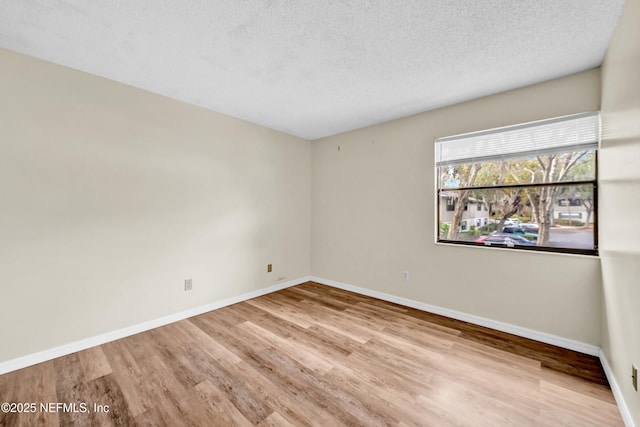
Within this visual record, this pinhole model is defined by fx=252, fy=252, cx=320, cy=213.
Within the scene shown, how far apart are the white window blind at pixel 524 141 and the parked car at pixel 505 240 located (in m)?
0.83

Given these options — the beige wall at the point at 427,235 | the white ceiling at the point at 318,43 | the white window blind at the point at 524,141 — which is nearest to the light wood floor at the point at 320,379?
the beige wall at the point at 427,235

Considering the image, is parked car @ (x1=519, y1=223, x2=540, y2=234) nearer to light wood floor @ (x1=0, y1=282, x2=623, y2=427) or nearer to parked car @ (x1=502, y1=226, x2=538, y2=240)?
parked car @ (x1=502, y1=226, x2=538, y2=240)

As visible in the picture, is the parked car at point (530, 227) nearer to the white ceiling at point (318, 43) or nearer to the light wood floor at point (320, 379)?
the light wood floor at point (320, 379)

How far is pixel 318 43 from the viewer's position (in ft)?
6.18

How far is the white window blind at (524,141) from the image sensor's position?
2.27 meters

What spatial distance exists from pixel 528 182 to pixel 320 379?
2.69 m

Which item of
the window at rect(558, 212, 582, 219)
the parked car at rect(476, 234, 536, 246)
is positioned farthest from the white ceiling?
the parked car at rect(476, 234, 536, 246)

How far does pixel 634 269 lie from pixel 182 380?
2.95 m

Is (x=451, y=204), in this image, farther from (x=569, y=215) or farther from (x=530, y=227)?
(x=569, y=215)

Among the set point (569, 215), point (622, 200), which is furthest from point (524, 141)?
point (622, 200)

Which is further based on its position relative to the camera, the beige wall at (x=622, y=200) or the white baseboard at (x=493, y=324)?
the white baseboard at (x=493, y=324)

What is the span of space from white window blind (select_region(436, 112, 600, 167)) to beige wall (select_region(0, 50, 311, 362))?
2640mm

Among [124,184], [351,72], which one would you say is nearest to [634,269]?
[351,72]

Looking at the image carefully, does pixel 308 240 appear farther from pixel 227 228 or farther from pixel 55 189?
pixel 55 189
